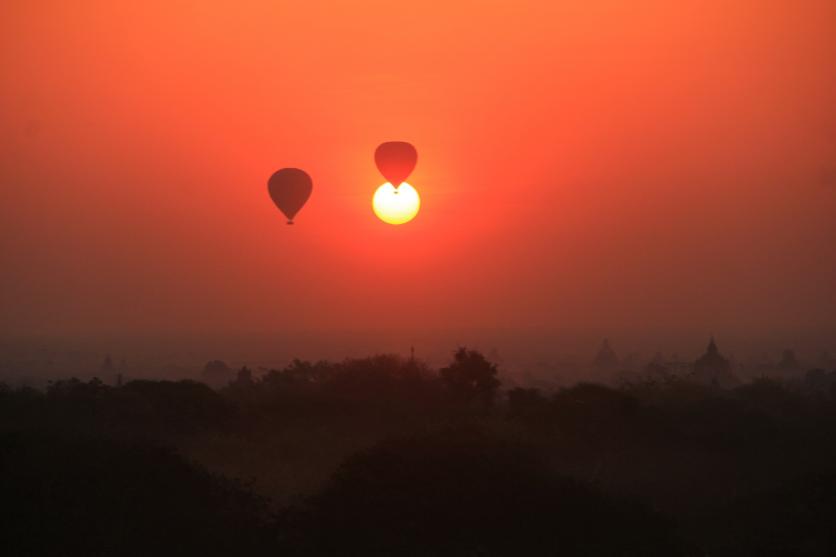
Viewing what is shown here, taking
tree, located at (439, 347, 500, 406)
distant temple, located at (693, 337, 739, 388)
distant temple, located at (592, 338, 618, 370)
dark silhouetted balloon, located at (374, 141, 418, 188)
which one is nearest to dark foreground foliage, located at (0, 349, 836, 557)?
tree, located at (439, 347, 500, 406)

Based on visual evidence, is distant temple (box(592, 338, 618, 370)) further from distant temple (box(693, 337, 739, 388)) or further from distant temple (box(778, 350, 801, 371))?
distant temple (box(693, 337, 739, 388))

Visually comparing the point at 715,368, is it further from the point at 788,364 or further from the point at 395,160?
the point at 395,160

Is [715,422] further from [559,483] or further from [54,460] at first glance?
[54,460]

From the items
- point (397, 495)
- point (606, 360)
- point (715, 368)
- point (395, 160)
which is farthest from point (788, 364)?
point (397, 495)

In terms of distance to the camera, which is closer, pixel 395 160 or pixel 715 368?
pixel 395 160

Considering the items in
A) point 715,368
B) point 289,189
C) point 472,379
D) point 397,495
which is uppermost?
point 715,368
